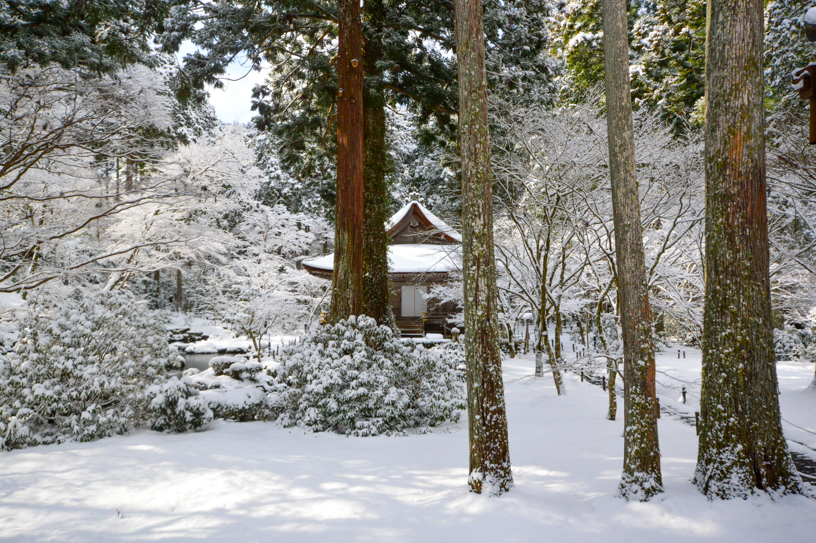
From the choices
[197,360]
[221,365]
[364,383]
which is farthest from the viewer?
[197,360]

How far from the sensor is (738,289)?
13.4 feet

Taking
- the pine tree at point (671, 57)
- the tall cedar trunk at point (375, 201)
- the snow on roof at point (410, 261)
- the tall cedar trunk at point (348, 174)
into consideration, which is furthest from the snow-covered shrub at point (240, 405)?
the pine tree at point (671, 57)

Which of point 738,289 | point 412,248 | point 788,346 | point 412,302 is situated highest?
point 412,248

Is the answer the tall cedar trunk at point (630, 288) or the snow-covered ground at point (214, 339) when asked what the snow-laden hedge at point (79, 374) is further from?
the snow-covered ground at point (214, 339)

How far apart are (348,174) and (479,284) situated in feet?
16.0

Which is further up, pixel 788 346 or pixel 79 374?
pixel 79 374

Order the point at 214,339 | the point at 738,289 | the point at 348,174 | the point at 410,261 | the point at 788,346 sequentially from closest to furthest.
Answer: the point at 738,289 → the point at 348,174 → the point at 788,346 → the point at 410,261 → the point at 214,339

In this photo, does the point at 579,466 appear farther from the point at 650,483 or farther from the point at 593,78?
the point at 593,78

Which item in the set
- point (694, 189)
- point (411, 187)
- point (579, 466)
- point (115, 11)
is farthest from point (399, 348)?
point (411, 187)

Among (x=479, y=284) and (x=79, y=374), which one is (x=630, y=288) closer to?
(x=479, y=284)

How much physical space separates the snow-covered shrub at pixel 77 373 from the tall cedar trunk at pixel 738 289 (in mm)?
7616

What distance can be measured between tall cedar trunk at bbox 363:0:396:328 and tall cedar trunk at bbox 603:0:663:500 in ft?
19.6

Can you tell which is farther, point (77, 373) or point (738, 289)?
point (77, 373)

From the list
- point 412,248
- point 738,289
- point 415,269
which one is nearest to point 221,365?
point 415,269
